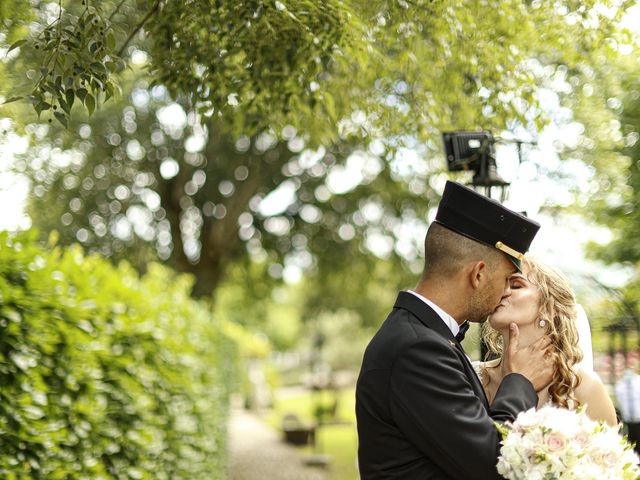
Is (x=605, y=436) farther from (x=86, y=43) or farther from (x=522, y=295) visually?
(x=86, y=43)

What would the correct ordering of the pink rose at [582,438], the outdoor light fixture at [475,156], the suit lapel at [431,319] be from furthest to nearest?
the outdoor light fixture at [475,156], the suit lapel at [431,319], the pink rose at [582,438]

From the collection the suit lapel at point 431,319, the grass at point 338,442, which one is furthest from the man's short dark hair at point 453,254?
the grass at point 338,442

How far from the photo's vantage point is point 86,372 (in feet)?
16.1

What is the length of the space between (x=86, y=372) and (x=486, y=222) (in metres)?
2.96

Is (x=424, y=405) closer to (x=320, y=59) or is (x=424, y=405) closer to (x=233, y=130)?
(x=320, y=59)

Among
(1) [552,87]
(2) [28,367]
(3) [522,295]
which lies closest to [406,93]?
(3) [522,295]

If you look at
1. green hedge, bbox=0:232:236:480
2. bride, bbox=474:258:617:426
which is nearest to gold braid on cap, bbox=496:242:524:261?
bride, bbox=474:258:617:426

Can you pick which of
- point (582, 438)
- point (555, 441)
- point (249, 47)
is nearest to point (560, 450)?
point (555, 441)

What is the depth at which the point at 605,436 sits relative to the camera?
2795 millimetres

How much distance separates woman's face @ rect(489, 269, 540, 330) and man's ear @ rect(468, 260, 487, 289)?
305mm

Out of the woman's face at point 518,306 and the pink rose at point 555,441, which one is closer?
the pink rose at point 555,441

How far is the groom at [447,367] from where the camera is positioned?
8.63 feet

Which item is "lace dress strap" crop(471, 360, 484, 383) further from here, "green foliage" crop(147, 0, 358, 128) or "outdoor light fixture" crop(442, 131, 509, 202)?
"outdoor light fixture" crop(442, 131, 509, 202)

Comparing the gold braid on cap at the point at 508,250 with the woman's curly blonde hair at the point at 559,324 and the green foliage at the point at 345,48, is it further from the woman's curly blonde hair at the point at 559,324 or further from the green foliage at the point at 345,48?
the green foliage at the point at 345,48
